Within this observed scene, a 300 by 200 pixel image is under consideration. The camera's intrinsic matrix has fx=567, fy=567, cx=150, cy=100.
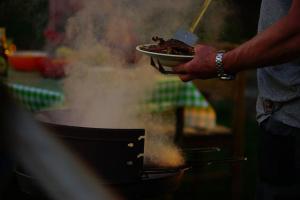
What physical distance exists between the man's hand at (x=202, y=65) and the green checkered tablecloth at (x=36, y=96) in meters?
2.00

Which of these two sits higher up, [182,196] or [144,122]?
[144,122]

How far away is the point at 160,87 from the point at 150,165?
1.83m

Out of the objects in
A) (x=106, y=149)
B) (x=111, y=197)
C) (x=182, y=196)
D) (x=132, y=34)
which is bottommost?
(x=182, y=196)

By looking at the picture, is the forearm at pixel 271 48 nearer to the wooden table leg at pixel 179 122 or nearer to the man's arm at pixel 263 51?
the man's arm at pixel 263 51

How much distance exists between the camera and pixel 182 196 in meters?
5.10

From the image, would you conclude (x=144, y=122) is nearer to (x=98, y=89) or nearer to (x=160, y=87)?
(x=98, y=89)

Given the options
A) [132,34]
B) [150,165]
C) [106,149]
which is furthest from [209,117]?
[106,149]

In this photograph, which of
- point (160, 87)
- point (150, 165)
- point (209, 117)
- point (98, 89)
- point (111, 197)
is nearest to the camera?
point (111, 197)

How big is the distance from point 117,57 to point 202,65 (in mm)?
1427

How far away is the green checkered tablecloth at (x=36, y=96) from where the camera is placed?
4422mm

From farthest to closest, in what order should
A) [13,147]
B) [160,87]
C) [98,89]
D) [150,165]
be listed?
1. [160,87]
2. [98,89]
3. [150,165]
4. [13,147]

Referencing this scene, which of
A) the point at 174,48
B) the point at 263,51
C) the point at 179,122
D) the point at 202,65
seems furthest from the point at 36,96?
the point at 263,51

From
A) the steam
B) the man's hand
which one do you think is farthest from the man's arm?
the steam

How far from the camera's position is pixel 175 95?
15.7 ft
